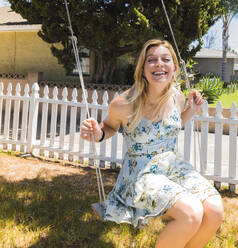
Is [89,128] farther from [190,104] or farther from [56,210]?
[56,210]

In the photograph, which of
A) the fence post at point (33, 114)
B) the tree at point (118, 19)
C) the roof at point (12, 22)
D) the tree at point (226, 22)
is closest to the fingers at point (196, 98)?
the fence post at point (33, 114)

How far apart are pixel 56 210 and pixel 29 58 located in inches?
481

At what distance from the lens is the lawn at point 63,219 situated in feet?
8.66

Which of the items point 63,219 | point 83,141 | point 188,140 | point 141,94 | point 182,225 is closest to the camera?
point 182,225

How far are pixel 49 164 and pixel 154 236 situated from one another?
9.41 feet

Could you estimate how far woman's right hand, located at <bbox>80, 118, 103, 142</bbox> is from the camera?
2.30m

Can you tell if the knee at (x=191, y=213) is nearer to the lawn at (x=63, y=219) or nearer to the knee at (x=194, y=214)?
the knee at (x=194, y=214)

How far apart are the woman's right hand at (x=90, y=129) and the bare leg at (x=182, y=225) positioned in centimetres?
84

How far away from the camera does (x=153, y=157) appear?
227 centimetres

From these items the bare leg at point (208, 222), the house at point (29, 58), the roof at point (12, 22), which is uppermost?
the roof at point (12, 22)

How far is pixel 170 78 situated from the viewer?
7.83 ft

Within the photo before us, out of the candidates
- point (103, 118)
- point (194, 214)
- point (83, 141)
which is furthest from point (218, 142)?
point (194, 214)

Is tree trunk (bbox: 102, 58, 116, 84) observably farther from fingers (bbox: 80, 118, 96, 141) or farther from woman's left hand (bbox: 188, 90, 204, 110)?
fingers (bbox: 80, 118, 96, 141)

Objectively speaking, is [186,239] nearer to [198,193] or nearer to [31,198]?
[198,193]
